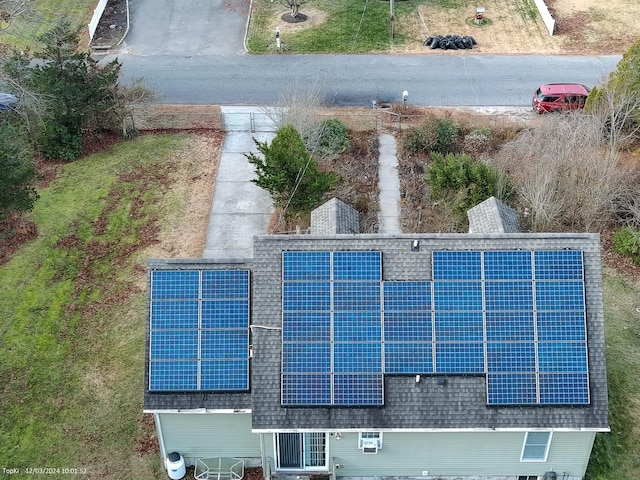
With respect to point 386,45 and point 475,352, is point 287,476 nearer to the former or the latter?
point 475,352

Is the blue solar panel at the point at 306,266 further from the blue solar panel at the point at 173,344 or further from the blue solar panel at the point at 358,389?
the blue solar panel at the point at 173,344

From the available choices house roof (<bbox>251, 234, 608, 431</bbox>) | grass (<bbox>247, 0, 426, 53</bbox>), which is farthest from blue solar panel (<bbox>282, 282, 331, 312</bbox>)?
grass (<bbox>247, 0, 426, 53</bbox>)

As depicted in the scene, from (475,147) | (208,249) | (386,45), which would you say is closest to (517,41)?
(386,45)

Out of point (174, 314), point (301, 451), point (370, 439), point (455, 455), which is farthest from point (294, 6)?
point (455, 455)

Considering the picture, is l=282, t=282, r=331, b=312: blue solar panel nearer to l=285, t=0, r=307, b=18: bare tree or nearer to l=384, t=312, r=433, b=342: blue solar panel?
l=384, t=312, r=433, b=342: blue solar panel

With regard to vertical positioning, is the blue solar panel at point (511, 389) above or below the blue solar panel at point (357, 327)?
below

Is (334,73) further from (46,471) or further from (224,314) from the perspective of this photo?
(46,471)

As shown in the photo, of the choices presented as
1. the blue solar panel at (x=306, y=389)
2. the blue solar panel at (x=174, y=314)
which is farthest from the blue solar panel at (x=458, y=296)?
the blue solar panel at (x=174, y=314)
